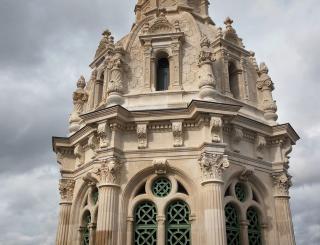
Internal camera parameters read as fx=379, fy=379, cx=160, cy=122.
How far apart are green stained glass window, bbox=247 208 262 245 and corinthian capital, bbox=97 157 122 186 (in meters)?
5.91

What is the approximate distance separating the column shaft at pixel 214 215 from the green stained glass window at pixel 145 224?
2.19 m

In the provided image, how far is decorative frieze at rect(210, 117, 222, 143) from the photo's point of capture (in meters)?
15.0

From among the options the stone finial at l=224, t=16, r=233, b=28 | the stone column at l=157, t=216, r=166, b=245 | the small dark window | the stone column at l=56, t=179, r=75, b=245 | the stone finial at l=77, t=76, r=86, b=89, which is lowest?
the stone column at l=157, t=216, r=166, b=245

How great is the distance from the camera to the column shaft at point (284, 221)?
16.2 meters

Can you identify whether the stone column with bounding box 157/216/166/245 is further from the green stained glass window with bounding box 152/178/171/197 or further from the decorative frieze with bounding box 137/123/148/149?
the decorative frieze with bounding box 137/123/148/149

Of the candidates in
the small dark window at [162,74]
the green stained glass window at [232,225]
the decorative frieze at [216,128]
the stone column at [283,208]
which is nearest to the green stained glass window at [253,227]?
the green stained glass window at [232,225]

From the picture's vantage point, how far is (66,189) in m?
18.2

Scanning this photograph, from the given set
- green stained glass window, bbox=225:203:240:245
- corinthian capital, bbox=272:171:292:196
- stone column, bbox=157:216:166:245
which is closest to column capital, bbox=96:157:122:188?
stone column, bbox=157:216:166:245

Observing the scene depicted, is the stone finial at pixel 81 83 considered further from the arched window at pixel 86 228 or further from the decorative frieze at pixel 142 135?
the arched window at pixel 86 228

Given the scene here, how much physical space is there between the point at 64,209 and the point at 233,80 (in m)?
10.6

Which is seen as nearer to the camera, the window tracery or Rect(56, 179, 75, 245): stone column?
the window tracery

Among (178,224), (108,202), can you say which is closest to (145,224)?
(178,224)

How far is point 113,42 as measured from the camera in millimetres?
20000

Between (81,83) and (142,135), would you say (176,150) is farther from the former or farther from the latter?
(81,83)
